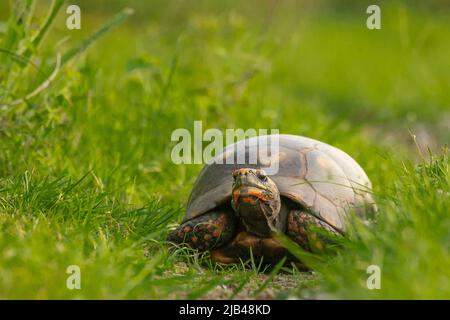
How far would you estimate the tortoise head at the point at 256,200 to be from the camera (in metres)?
3.22

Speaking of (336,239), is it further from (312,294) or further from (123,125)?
(123,125)

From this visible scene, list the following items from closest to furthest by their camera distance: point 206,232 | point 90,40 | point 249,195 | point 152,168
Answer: point 249,195 → point 206,232 → point 90,40 → point 152,168

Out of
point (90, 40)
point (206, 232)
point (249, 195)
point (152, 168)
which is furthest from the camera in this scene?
point (152, 168)

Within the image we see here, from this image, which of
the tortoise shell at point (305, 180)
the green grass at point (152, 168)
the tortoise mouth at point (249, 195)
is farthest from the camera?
the tortoise shell at point (305, 180)

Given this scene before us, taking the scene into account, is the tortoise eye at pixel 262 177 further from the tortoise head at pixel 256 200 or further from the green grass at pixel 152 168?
the green grass at pixel 152 168

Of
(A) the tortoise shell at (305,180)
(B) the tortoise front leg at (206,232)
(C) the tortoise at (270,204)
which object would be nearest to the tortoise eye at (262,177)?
(C) the tortoise at (270,204)

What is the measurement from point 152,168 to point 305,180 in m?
1.25

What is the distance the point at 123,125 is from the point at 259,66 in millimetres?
1188

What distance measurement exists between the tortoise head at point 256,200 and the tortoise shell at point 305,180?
0.41 feet

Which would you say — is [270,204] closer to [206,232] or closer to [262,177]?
[262,177]

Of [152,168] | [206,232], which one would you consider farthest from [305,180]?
[152,168]

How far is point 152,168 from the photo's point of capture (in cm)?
445

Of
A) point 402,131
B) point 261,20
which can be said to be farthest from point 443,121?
point 261,20
